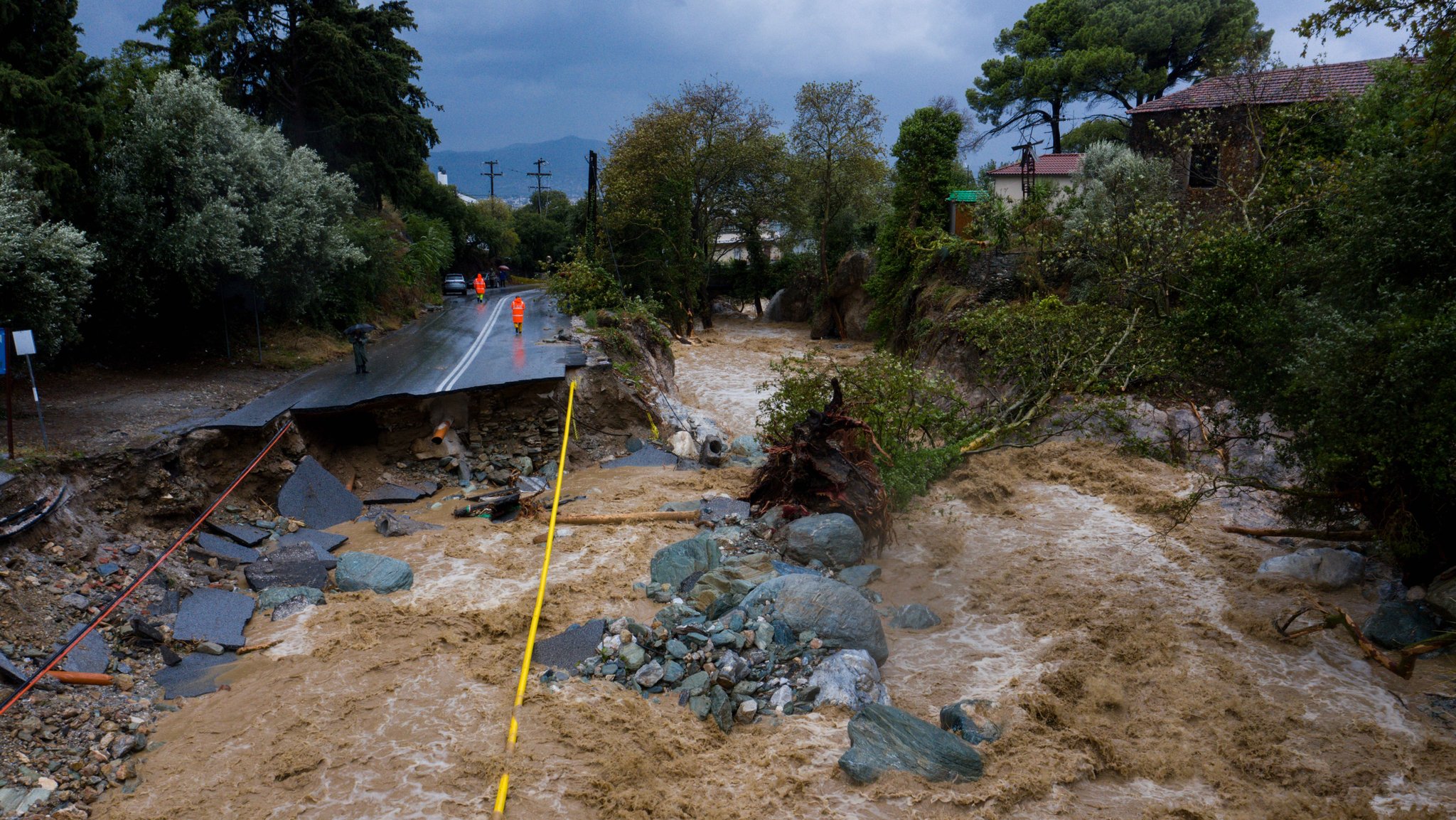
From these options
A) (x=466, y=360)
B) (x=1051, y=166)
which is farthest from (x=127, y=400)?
(x=1051, y=166)

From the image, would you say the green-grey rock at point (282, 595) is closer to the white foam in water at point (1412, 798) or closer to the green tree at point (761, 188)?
the white foam in water at point (1412, 798)

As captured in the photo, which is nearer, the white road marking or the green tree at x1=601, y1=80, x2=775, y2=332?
the white road marking

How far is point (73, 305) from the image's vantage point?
1097cm

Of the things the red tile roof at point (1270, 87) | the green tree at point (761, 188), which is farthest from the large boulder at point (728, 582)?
the green tree at point (761, 188)

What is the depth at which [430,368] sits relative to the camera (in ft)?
51.0

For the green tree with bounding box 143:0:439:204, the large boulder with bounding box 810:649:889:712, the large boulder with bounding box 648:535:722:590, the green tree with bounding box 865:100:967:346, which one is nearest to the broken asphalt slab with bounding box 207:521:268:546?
the large boulder with bounding box 648:535:722:590

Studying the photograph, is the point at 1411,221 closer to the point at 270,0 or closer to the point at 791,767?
the point at 791,767

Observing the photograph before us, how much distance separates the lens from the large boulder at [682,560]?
9352 mm

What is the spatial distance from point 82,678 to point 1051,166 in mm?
37488

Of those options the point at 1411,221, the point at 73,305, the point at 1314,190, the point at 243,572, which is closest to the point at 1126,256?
the point at 1314,190

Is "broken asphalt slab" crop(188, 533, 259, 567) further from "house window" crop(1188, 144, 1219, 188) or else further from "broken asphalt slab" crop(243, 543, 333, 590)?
"house window" crop(1188, 144, 1219, 188)

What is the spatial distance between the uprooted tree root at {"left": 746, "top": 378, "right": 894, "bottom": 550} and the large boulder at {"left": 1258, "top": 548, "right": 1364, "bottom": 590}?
4613 mm

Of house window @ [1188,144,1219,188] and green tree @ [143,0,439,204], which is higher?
green tree @ [143,0,439,204]

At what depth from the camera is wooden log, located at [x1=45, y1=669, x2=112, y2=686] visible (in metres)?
6.56
